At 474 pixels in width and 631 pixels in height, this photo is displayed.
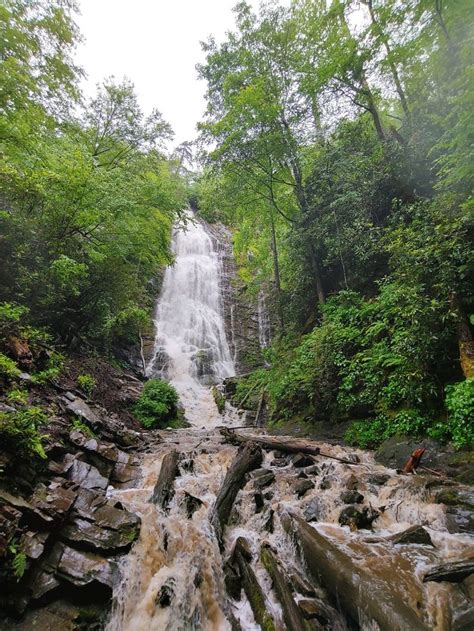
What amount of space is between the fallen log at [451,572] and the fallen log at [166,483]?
330cm

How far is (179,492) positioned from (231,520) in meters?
0.97

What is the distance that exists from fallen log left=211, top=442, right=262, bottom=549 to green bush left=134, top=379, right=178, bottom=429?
530 cm

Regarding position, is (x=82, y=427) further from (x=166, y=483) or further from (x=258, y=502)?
(x=258, y=502)

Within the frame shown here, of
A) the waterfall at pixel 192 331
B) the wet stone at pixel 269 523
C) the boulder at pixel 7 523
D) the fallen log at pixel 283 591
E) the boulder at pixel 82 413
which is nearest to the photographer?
the fallen log at pixel 283 591

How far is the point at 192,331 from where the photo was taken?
19.1 meters

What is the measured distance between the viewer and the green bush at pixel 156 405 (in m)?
10.1

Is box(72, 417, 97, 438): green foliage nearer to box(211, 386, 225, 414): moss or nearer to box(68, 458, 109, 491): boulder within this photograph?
box(68, 458, 109, 491): boulder

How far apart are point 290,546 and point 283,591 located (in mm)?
701

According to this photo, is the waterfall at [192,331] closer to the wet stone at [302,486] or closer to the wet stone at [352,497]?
the wet stone at [302,486]

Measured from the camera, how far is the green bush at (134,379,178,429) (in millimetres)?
10055

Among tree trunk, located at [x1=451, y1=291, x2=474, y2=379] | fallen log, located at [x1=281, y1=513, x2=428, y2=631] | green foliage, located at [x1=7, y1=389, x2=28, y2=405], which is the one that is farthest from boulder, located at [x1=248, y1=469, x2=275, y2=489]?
green foliage, located at [x1=7, y1=389, x2=28, y2=405]

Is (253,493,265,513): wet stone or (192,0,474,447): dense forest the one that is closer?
(253,493,265,513): wet stone

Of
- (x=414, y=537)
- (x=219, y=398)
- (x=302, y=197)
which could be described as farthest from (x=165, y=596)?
(x=302, y=197)

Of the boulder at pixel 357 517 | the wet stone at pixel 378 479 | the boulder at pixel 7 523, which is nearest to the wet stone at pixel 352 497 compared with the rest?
the boulder at pixel 357 517
